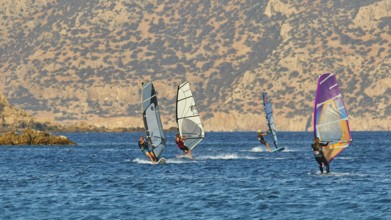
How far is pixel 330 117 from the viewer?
5662cm

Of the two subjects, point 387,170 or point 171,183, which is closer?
point 171,183

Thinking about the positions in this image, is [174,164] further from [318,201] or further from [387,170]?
[318,201]

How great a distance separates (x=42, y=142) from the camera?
5054 inches

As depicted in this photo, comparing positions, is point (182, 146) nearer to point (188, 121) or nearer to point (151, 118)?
point (188, 121)

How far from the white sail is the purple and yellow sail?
24.3 m

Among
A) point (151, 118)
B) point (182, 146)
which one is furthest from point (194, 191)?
point (182, 146)

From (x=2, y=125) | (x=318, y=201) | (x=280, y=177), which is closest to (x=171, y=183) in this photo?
(x=280, y=177)

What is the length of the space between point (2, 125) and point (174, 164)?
132 m

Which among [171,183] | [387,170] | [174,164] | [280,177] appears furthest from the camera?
[174,164]

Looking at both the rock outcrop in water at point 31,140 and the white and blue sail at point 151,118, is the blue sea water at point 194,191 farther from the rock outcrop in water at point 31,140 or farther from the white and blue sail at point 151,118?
the rock outcrop in water at point 31,140

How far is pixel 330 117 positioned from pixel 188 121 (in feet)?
83.8

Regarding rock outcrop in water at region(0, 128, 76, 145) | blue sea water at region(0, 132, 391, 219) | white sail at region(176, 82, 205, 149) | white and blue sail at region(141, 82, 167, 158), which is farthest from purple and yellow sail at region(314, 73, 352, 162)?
rock outcrop in water at region(0, 128, 76, 145)

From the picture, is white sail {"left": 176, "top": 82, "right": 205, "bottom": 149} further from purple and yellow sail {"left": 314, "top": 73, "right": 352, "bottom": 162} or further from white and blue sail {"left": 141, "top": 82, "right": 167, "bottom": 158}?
purple and yellow sail {"left": 314, "top": 73, "right": 352, "bottom": 162}

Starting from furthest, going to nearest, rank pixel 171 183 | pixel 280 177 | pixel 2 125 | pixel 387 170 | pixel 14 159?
pixel 2 125 < pixel 14 159 < pixel 387 170 < pixel 280 177 < pixel 171 183
